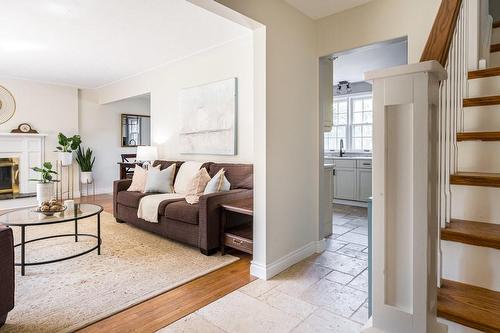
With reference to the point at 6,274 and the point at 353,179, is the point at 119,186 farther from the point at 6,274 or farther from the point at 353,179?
the point at 353,179

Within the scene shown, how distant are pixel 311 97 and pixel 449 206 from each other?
189 centimetres

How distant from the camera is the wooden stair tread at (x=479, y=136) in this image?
58.3 inches

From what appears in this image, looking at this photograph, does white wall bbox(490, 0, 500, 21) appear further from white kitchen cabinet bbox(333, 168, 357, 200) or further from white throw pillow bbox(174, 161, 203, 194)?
white throw pillow bbox(174, 161, 203, 194)

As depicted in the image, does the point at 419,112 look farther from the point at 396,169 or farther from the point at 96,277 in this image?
the point at 96,277

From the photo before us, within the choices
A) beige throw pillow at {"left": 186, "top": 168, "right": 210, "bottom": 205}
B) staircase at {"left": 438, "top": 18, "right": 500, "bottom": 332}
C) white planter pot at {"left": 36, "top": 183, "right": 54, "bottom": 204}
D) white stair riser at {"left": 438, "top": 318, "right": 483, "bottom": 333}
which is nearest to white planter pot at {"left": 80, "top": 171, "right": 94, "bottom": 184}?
white planter pot at {"left": 36, "top": 183, "right": 54, "bottom": 204}

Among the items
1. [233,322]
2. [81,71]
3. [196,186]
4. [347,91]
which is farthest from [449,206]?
[81,71]

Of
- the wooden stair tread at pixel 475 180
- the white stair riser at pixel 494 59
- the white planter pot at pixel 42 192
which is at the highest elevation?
the white stair riser at pixel 494 59

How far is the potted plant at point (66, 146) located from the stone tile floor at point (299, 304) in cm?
557

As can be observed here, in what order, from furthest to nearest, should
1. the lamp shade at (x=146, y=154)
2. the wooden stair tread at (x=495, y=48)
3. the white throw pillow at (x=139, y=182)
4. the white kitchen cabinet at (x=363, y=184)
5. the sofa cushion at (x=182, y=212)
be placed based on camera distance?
the white kitchen cabinet at (x=363, y=184) → the lamp shade at (x=146, y=154) → the white throw pillow at (x=139, y=182) → the sofa cushion at (x=182, y=212) → the wooden stair tread at (x=495, y=48)

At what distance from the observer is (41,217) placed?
2.82 meters

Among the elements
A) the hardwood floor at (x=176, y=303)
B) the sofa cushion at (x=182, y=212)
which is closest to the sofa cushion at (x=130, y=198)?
the sofa cushion at (x=182, y=212)

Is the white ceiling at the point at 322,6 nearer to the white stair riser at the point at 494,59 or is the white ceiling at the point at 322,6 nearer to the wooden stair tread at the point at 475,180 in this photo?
the white stair riser at the point at 494,59

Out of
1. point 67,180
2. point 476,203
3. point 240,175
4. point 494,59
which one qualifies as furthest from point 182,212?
point 67,180

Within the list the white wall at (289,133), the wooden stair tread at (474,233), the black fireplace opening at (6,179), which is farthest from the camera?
the black fireplace opening at (6,179)
